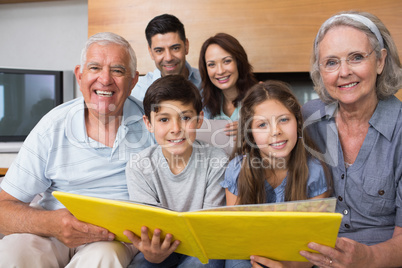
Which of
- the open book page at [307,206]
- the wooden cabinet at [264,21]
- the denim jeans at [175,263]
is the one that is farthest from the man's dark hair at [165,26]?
the open book page at [307,206]

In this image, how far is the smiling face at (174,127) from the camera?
140 cm

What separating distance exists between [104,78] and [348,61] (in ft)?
2.92

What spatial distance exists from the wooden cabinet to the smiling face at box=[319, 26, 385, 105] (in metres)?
1.41

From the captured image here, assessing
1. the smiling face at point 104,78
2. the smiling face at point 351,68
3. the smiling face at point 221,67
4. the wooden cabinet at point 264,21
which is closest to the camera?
the smiling face at point 351,68

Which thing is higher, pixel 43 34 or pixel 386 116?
pixel 43 34

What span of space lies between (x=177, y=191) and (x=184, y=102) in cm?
34

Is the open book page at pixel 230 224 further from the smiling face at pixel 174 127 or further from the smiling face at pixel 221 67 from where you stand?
the smiling face at pixel 221 67

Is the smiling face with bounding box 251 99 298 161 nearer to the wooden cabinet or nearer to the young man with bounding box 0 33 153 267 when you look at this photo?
the young man with bounding box 0 33 153 267

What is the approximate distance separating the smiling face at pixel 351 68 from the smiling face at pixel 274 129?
0.67 feet

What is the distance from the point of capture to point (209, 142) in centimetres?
161

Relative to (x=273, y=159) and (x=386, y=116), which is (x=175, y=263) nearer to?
(x=273, y=159)

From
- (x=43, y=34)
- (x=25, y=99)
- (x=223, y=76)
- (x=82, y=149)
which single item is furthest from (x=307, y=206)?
(x=43, y=34)

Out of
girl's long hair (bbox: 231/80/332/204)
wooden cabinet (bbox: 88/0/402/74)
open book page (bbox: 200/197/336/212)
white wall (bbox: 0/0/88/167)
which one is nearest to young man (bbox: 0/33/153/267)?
girl's long hair (bbox: 231/80/332/204)

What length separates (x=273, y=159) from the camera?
1.39 m
